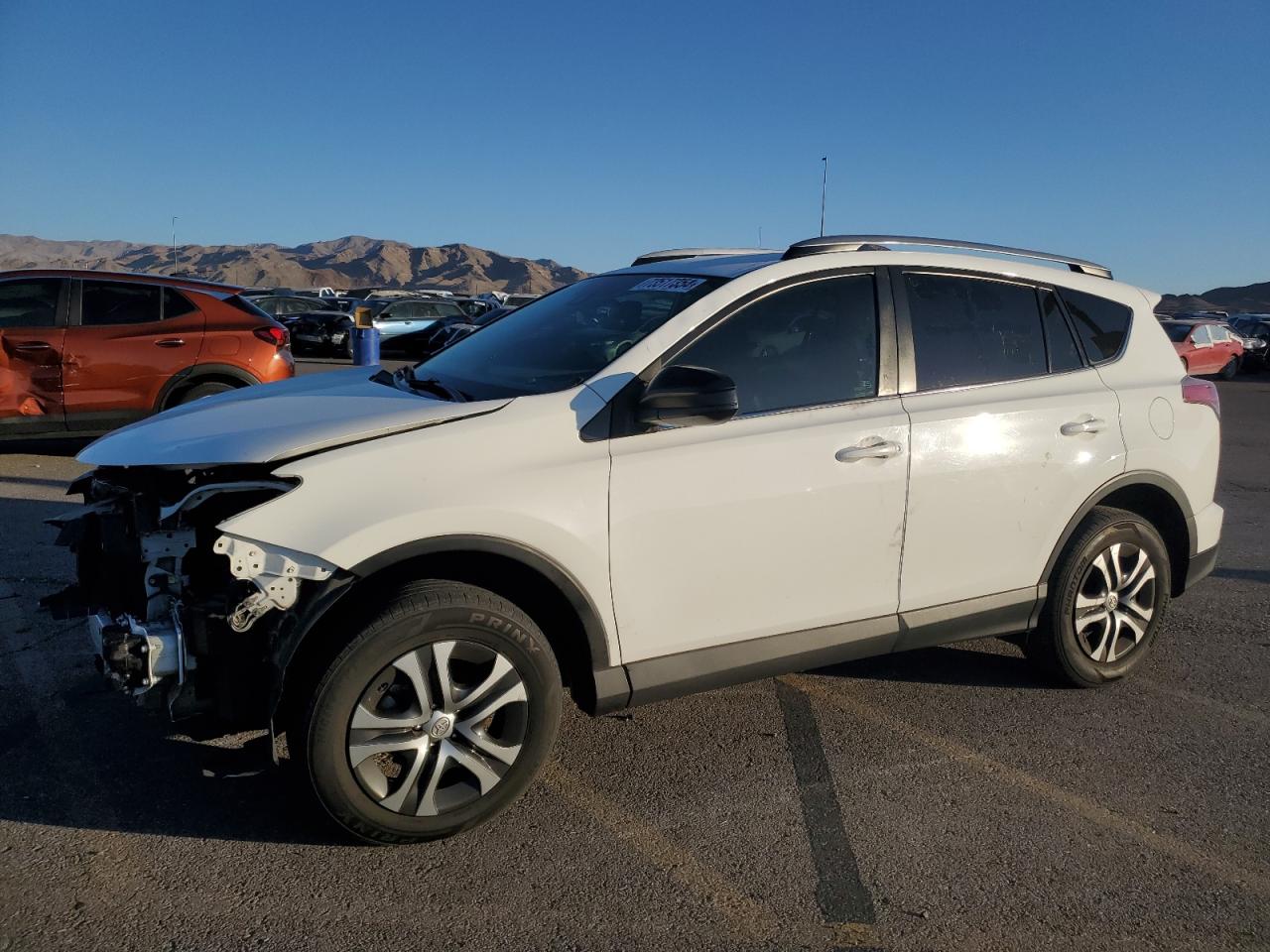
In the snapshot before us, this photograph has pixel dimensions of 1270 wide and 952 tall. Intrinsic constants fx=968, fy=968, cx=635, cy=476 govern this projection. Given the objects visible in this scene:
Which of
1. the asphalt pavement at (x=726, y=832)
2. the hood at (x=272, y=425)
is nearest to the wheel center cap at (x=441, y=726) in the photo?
the asphalt pavement at (x=726, y=832)

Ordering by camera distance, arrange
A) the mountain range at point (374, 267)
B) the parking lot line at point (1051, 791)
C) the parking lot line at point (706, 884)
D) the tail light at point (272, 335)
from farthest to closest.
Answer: the mountain range at point (374, 267)
the tail light at point (272, 335)
the parking lot line at point (1051, 791)
the parking lot line at point (706, 884)

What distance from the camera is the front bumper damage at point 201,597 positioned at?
2.71 metres

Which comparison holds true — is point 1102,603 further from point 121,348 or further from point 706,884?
point 121,348

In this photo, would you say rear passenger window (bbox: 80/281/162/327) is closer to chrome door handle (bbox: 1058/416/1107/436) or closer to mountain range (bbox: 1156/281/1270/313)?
chrome door handle (bbox: 1058/416/1107/436)

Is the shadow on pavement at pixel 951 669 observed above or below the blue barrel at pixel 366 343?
below

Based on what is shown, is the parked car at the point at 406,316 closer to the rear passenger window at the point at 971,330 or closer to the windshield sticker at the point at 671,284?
the windshield sticker at the point at 671,284

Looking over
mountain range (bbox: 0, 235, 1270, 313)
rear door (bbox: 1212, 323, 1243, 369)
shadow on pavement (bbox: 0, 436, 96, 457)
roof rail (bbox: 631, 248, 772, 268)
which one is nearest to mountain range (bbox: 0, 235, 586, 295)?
mountain range (bbox: 0, 235, 1270, 313)

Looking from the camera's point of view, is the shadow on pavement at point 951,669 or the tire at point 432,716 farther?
the shadow on pavement at point 951,669

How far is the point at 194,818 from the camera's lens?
10.2 ft

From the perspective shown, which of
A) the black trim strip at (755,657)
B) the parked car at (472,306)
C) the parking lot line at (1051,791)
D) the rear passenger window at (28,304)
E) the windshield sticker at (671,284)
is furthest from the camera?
the parked car at (472,306)

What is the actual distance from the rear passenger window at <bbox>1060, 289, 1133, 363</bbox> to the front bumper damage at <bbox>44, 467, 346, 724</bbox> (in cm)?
330

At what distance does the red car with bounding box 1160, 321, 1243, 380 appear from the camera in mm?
25359

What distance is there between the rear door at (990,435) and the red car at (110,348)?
6.46 metres

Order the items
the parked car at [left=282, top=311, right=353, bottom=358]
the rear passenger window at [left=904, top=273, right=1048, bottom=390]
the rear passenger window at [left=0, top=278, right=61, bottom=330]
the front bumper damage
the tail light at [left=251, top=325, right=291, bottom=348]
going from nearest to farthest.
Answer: the front bumper damage, the rear passenger window at [left=904, top=273, right=1048, bottom=390], the rear passenger window at [left=0, top=278, right=61, bottom=330], the tail light at [left=251, top=325, right=291, bottom=348], the parked car at [left=282, top=311, right=353, bottom=358]
